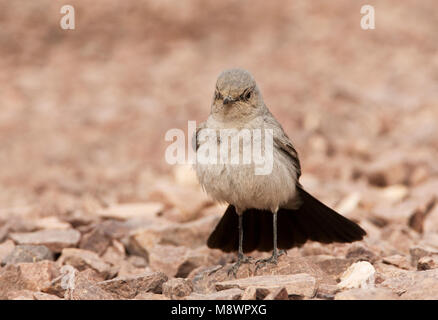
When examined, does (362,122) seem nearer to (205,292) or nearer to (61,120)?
(61,120)

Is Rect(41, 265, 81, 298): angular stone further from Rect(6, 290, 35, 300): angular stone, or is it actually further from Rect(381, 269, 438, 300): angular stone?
Rect(381, 269, 438, 300): angular stone

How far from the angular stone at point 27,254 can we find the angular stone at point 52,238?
9cm

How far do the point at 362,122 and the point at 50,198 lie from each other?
504 cm

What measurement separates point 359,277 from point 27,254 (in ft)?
8.49

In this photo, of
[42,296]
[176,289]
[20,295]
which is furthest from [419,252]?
[20,295]

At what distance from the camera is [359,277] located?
14.1ft

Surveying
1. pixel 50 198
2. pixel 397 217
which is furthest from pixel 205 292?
pixel 50 198

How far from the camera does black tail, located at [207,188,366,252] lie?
17.3ft

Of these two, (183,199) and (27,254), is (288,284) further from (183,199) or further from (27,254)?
(183,199)

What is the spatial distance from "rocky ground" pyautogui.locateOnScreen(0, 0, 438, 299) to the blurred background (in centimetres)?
3

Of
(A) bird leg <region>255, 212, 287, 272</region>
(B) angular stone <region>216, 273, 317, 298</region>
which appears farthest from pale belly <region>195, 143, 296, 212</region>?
(B) angular stone <region>216, 273, 317, 298</region>

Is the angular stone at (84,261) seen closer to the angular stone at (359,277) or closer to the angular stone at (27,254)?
the angular stone at (27,254)

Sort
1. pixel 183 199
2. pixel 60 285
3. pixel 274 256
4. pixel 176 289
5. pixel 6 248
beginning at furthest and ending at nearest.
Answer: pixel 183 199 < pixel 6 248 < pixel 274 256 < pixel 60 285 < pixel 176 289

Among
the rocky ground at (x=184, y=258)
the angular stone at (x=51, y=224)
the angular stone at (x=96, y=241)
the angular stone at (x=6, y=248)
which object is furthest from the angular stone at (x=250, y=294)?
the angular stone at (x=51, y=224)
